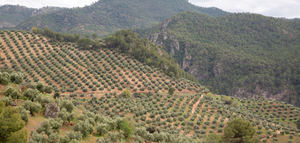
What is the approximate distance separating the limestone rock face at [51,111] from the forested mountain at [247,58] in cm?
10188

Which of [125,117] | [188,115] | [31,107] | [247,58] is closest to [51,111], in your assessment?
[31,107]

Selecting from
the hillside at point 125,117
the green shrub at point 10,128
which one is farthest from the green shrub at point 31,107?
the green shrub at point 10,128

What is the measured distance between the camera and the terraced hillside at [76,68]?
54.5m

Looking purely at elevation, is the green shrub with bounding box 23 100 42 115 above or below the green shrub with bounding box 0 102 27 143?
below

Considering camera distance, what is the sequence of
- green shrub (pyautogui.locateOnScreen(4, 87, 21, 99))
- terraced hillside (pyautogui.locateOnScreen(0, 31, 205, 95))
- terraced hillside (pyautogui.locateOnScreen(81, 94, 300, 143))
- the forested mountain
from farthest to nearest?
1. the forested mountain
2. terraced hillside (pyautogui.locateOnScreen(0, 31, 205, 95))
3. terraced hillside (pyautogui.locateOnScreen(81, 94, 300, 143))
4. green shrub (pyautogui.locateOnScreen(4, 87, 21, 99))

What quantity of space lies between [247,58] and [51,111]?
507 ft

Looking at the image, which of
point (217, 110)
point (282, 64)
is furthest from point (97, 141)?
point (282, 64)

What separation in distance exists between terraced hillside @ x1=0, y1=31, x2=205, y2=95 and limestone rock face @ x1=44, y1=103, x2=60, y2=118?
31.1 m

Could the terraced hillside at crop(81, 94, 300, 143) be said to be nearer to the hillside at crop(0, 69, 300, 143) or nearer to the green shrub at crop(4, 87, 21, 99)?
the hillside at crop(0, 69, 300, 143)

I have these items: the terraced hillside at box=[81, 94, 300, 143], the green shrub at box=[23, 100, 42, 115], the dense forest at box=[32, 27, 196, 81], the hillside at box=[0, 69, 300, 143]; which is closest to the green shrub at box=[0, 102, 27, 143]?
the hillside at box=[0, 69, 300, 143]

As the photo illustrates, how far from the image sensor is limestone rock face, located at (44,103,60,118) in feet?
64.7

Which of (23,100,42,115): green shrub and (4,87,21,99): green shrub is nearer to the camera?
(23,100,42,115): green shrub

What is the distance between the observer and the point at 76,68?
62969 mm

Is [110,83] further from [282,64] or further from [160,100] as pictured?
[282,64]
